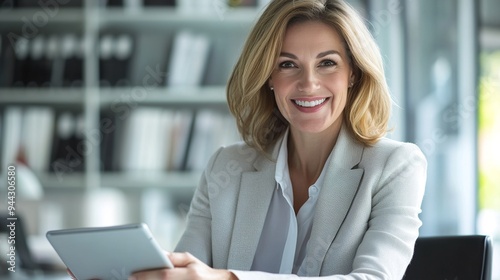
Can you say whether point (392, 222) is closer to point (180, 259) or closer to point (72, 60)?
point (180, 259)

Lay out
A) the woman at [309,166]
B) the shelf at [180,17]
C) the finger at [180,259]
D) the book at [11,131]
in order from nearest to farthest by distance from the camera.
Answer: the finger at [180,259], the woman at [309,166], the shelf at [180,17], the book at [11,131]

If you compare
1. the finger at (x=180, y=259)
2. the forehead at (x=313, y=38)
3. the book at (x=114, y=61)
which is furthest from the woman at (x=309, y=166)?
the book at (x=114, y=61)

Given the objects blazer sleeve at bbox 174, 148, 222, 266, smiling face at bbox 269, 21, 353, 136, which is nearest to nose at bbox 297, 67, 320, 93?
smiling face at bbox 269, 21, 353, 136

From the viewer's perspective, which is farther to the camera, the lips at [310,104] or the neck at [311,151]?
the neck at [311,151]

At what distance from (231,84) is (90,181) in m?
2.17

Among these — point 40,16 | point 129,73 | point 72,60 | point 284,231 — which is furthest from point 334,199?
point 40,16

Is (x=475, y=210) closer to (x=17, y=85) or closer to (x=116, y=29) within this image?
(x=116, y=29)

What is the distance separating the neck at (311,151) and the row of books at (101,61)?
2.11 meters

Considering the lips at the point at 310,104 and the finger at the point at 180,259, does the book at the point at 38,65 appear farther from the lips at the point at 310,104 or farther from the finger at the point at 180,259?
the finger at the point at 180,259

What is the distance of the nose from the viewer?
186 centimetres

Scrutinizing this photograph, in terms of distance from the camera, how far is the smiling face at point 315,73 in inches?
73.4

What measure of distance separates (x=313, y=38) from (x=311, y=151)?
29 centimetres

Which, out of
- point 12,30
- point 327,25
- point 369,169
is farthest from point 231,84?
point 12,30

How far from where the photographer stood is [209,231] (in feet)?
6.49
